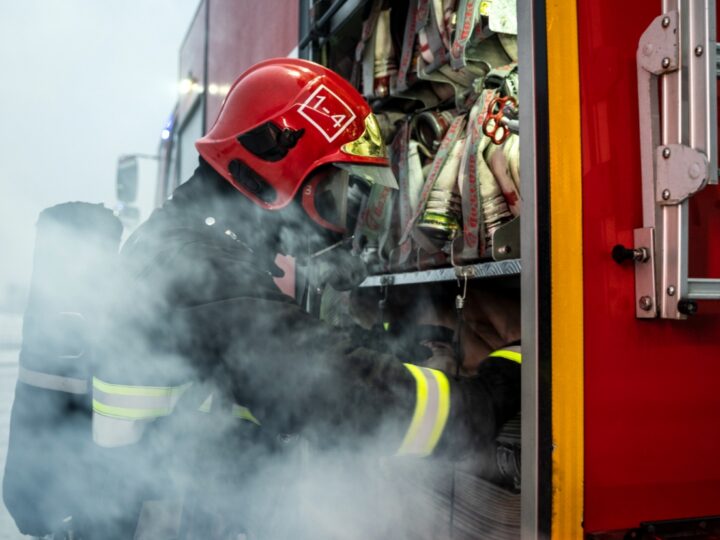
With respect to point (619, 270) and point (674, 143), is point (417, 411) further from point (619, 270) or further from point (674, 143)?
point (674, 143)

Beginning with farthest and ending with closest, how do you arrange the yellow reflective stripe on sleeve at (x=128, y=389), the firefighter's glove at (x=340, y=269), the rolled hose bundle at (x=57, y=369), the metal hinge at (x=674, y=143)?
the firefighter's glove at (x=340, y=269)
the rolled hose bundle at (x=57, y=369)
the yellow reflective stripe on sleeve at (x=128, y=389)
the metal hinge at (x=674, y=143)

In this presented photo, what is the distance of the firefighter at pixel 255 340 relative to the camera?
1.25m

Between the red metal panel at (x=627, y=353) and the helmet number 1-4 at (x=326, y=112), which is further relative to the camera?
the helmet number 1-4 at (x=326, y=112)

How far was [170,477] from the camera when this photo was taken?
163cm

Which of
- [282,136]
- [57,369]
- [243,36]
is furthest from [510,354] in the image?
[243,36]

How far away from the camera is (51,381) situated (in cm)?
152

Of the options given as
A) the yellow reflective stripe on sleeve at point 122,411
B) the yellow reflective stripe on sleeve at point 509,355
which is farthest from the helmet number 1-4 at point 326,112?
the yellow reflective stripe on sleeve at point 122,411

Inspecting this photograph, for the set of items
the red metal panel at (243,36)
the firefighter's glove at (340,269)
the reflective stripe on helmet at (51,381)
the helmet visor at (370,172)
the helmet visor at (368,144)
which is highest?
the red metal panel at (243,36)

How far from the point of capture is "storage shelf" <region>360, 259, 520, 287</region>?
1.50m

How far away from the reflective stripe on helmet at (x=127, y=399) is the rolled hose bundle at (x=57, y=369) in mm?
181

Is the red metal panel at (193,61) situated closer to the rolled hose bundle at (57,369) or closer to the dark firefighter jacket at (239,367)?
the rolled hose bundle at (57,369)

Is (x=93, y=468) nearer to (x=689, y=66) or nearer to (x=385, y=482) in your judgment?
(x=385, y=482)

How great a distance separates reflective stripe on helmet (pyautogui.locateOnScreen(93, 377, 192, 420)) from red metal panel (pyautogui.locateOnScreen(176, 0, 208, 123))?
→ 15.4ft

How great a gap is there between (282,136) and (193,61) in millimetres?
4941
